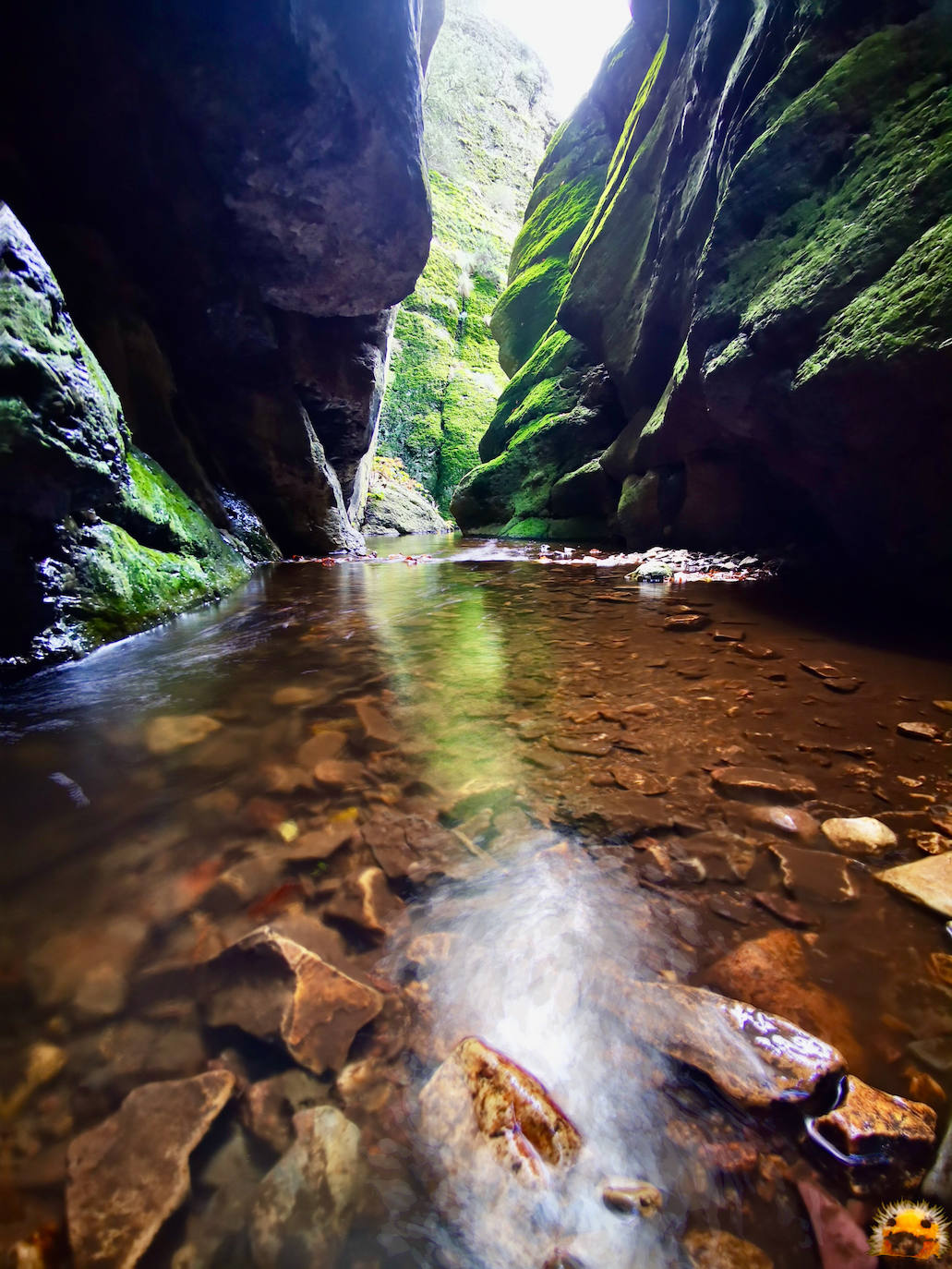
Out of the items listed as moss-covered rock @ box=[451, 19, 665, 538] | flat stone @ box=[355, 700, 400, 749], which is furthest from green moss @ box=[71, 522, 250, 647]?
moss-covered rock @ box=[451, 19, 665, 538]

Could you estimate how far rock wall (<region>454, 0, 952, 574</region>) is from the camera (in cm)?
320

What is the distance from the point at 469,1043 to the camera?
3.13 ft

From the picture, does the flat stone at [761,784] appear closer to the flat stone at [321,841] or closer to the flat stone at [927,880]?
the flat stone at [927,880]

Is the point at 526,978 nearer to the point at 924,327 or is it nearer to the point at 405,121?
the point at 924,327

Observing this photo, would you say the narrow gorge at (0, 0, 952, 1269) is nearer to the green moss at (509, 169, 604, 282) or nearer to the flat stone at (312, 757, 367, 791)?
the flat stone at (312, 757, 367, 791)

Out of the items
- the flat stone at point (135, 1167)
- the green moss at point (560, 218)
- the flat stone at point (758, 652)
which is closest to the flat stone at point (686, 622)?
the flat stone at point (758, 652)

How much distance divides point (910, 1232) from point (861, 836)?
3.01 ft

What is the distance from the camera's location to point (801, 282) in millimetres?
3887

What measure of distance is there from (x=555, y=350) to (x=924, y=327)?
44.0ft

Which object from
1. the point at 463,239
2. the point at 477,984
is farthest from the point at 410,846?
the point at 463,239

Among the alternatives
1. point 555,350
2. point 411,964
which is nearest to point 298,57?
point 411,964

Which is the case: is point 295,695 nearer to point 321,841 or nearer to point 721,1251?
point 321,841

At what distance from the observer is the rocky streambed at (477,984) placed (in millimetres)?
729

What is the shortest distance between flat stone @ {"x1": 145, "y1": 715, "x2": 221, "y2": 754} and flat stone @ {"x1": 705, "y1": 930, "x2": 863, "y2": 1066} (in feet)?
6.56
